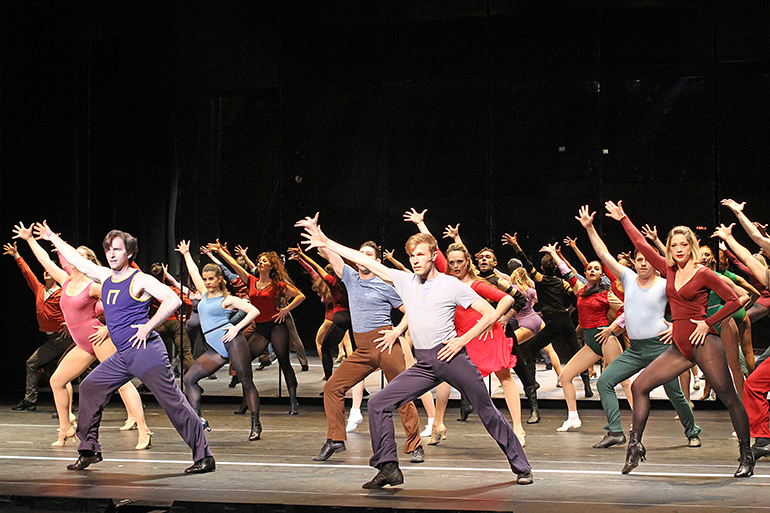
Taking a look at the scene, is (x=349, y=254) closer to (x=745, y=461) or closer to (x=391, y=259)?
(x=745, y=461)

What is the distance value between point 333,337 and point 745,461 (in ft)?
16.9

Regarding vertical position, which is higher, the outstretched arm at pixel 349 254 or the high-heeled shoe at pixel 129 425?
the outstretched arm at pixel 349 254

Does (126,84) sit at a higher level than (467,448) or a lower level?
higher

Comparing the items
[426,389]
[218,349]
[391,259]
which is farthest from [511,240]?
[426,389]

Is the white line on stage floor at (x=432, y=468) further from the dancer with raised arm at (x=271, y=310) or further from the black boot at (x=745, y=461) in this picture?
the dancer with raised arm at (x=271, y=310)

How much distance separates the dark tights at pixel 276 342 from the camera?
912 centimetres

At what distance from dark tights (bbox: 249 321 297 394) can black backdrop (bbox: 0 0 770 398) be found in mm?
636

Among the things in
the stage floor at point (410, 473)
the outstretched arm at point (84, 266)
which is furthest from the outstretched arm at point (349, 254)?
the outstretched arm at point (84, 266)

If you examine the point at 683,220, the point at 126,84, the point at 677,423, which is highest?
the point at 126,84

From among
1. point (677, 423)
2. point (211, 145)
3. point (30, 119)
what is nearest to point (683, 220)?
point (677, 423)

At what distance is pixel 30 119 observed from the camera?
34.4 feet

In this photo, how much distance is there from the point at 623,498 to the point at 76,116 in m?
8.16

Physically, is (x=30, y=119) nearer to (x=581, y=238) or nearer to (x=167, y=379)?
(x=167, y=379)

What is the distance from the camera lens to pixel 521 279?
8961 millimetres
